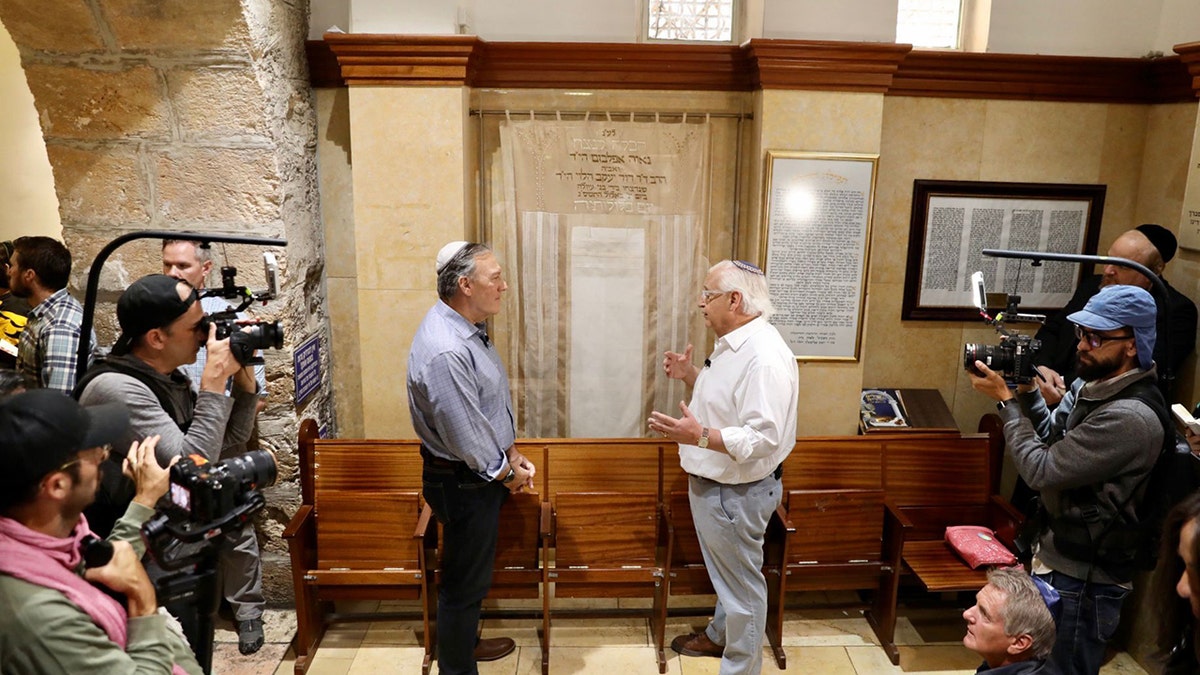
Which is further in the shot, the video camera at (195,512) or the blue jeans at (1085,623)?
the blue jeans at (1085,623)

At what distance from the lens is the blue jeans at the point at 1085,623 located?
104 inches

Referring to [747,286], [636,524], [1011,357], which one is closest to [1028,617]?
[1011,357]

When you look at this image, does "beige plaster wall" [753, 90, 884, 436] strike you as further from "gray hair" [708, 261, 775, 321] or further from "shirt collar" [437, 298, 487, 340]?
"shirt collar" [437, 298, 487, 340]

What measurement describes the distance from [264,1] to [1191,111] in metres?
4.28

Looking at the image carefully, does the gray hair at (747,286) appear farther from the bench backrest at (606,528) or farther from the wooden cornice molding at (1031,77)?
the wooden cornice molding at (1031,77)

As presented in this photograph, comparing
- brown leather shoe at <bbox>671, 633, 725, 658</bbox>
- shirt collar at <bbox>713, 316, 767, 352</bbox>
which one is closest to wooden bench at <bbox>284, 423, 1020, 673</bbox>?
brown leather shoe at <bbox>671, 633, 725, 658</bbox>

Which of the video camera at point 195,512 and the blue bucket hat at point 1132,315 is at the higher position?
the blue bucket hat at point 1132,315

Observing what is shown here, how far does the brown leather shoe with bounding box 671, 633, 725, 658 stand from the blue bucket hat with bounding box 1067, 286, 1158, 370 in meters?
2.03

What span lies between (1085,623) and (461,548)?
7.30 ft

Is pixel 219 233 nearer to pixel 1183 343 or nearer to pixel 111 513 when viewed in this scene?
pixel 111 513

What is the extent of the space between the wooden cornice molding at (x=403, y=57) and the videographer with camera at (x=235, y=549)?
1.05m

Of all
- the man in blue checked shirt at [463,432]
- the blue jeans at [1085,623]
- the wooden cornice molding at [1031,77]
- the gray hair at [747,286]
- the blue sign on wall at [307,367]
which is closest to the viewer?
the blue jeans at [1085,623]

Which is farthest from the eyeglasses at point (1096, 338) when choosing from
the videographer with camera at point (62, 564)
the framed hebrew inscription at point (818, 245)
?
the videographer with camera at point (62, 564)

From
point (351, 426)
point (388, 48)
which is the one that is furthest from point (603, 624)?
point (388, 48)
